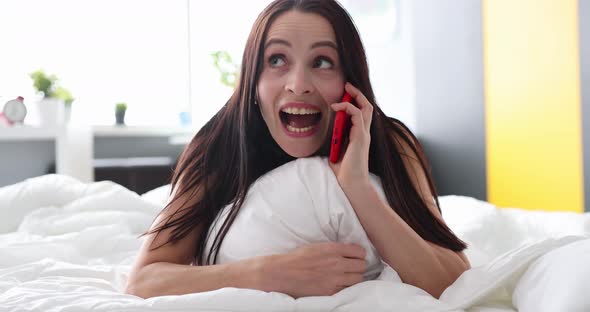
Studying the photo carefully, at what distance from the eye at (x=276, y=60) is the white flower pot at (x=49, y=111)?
6.74ft

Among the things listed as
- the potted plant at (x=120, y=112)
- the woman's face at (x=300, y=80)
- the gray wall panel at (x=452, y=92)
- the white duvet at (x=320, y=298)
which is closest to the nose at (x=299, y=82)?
the woman's face at (x=300, y=80)

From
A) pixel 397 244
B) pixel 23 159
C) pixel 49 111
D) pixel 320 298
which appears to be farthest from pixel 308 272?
pixel 23 159

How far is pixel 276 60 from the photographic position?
3.02 feet

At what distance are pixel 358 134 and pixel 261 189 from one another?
167 mm

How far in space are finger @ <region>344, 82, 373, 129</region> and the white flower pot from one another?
2.14 m

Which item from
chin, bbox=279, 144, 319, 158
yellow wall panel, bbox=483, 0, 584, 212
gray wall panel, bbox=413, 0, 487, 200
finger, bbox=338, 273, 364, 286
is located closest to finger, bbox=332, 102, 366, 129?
chin, bbox=279, 144, 319, 158

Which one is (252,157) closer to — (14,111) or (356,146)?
(356,146)

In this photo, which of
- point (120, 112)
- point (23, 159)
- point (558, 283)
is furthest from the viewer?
point (120, 112)

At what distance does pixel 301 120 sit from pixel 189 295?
0.34 meters

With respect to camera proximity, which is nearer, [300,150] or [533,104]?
[300,150]

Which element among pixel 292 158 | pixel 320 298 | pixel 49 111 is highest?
pixel 49 111

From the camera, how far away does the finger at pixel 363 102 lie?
879 millimetres

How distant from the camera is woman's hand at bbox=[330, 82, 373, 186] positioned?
0.83 meters

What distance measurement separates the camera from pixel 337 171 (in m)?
0.86
